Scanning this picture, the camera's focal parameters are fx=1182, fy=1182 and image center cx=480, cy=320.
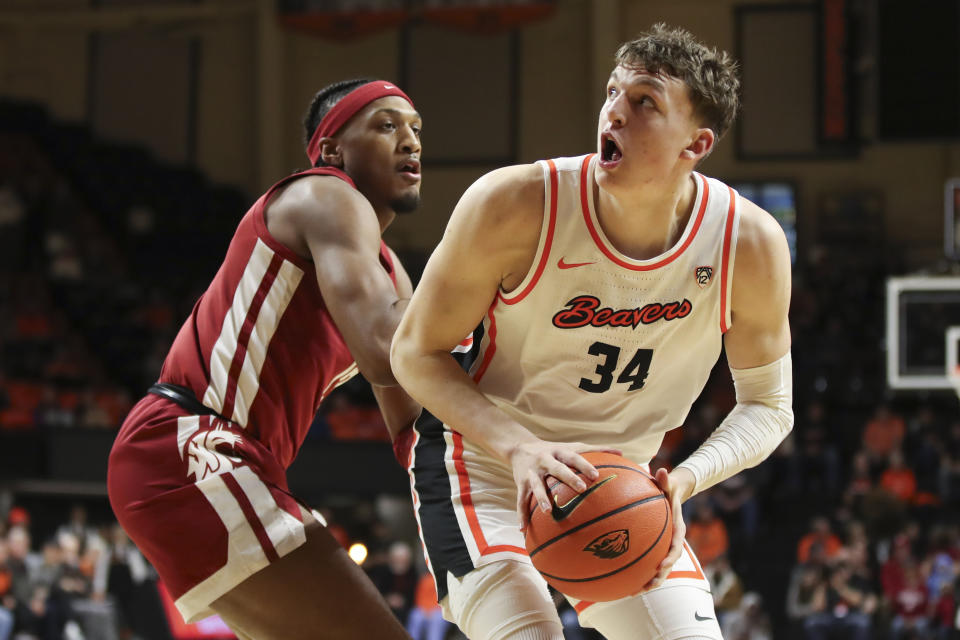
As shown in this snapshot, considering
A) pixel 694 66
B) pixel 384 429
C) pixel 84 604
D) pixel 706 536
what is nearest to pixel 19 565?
pixel 84 604

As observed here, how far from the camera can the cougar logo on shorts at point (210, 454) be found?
291cm

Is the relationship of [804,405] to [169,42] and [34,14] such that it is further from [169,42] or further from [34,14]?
[34,14]

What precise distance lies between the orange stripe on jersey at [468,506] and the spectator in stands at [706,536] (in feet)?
24.3

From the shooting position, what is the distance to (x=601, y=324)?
2809 mm

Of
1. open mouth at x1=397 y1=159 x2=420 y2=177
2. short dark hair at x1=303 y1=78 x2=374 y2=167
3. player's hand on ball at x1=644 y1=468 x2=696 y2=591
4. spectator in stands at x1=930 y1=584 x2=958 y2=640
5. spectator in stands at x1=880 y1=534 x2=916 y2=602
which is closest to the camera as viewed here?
player's hand on ball at x1=644 y1=468 x2=696 y2=591

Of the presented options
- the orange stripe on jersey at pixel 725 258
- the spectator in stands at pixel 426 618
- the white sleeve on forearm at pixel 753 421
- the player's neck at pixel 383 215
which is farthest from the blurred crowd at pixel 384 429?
the orange stripe on jersey at pixel 725 258

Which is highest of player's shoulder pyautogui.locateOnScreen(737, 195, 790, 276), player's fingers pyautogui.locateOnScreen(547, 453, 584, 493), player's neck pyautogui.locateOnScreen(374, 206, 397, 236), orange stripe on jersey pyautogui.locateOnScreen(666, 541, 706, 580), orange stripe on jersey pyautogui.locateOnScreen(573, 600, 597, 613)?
player's neck pyautogui.locateOnScreen(374, 206, 397, 236)

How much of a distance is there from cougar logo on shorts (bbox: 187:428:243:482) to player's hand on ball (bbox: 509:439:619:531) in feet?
2.50

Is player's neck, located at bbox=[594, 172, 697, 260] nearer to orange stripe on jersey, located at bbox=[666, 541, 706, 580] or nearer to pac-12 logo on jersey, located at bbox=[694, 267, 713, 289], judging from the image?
pac-12 logo on jersey, located at bbox=[694, 267, 713, 289]

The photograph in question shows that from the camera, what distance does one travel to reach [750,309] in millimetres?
2900

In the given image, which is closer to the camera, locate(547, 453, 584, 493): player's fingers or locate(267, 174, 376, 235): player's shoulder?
locate(547, 453, 584, 493): player's fingers

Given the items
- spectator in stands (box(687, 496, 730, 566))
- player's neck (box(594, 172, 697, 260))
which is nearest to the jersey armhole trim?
player's neck (box(594, 172, 697, 260))

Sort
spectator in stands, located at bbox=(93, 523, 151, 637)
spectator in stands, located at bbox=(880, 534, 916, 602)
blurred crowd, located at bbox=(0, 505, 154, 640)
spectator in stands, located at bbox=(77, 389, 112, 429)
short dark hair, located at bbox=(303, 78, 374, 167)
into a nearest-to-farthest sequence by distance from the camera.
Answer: short dark hair, located at bbox=(303, 78, 374, 167) < spectator in stands, located at bbox=(880, 534, 916, 602) < blurred crowd, located at bbox=(0, 505, 154, 640) < spectator in stands, located at bbox=(93, 523, 151, 637) < spectator in stands, located at bbox=(77, 389, 112, 429)

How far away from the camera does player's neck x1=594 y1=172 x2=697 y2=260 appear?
2750mm
